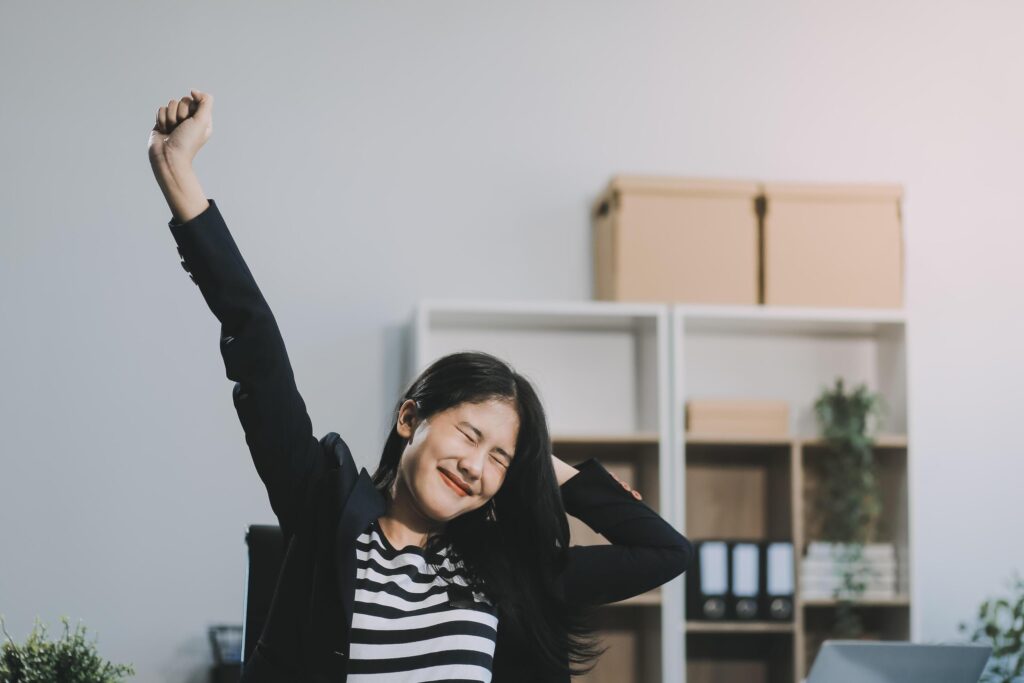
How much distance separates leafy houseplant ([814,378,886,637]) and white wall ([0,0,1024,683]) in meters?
0.14

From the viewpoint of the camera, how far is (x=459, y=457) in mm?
1539

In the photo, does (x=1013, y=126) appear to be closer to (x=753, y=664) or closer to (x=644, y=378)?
(x=644, y=378)

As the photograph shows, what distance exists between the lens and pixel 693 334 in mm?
3947

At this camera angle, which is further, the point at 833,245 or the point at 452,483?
the point at 833,245

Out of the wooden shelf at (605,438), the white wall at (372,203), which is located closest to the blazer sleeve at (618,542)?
the wooden shelf at (605,438)

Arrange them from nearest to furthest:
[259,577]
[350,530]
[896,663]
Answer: [350,530] → [896,663] → [259,577]

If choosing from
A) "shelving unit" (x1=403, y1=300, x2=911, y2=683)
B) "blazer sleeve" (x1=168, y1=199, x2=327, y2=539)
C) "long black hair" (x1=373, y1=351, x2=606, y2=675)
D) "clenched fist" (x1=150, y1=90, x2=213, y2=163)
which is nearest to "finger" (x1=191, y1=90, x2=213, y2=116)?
"clenched fist" (x1=150, y1=90, x2=213, y2=163)

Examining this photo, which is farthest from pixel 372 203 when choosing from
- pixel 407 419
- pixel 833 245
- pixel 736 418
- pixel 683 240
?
pixel 407 419

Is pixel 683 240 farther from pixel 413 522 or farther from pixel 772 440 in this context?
pixel 413 522

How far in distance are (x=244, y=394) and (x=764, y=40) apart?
10.3 ft

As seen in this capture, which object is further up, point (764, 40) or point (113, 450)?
point (764, 40)

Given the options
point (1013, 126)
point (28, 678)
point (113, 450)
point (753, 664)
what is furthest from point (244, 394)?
point (1013, 126)

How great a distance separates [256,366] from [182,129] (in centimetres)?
27

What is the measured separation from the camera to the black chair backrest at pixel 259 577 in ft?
7.63
